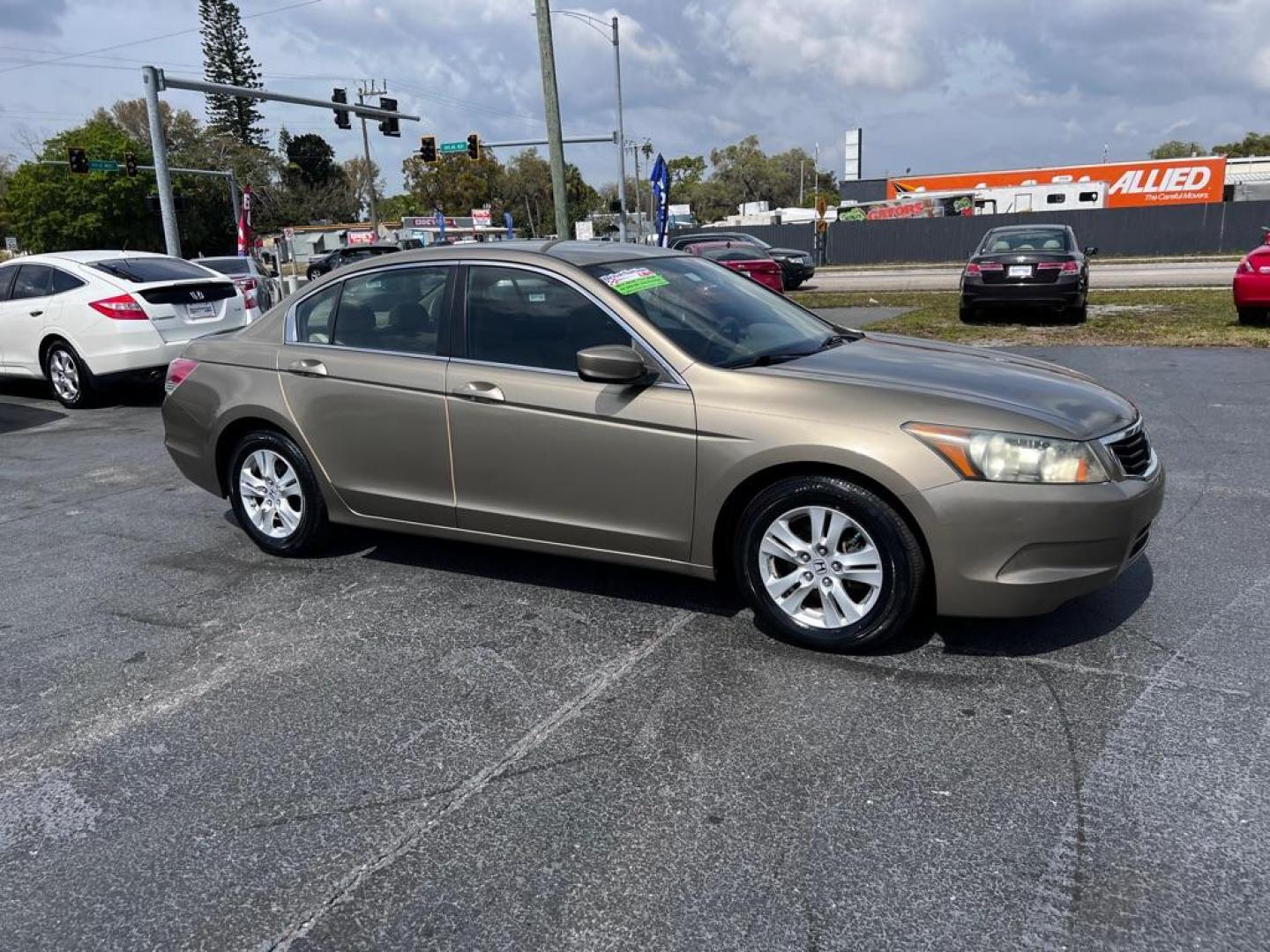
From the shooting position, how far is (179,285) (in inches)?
409

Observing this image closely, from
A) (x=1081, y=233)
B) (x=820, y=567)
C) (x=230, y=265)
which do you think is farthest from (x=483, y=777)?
(x=1081, y=233)

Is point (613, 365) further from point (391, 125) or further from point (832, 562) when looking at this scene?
point (391, 125)

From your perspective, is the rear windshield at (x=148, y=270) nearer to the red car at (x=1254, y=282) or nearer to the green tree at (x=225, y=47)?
the red car at (x=1254, y=282)

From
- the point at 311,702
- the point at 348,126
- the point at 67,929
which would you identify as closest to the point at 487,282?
the point at 311,702

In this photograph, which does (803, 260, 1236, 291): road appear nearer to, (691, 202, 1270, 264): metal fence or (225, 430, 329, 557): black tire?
(691, 202, 1270, 264): metal fence

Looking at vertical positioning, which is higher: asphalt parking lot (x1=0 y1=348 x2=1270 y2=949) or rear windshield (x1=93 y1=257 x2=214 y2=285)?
rear windshield (x1=93 y1=257 x2=214 y2=285)

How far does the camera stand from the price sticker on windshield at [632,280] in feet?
14.3

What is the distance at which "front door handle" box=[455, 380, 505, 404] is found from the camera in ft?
14.4

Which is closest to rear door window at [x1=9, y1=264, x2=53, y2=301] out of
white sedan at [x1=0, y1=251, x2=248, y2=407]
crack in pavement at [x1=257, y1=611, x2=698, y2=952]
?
white sedan at [x1=0, y1=251, x2=248, y2=407]

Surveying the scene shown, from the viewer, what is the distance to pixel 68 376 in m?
10.6

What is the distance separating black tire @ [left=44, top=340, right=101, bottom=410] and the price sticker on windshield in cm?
797

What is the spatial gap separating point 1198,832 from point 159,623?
161 inches

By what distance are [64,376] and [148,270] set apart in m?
1.42

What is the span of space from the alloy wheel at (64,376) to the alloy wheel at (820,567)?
9269 mm
